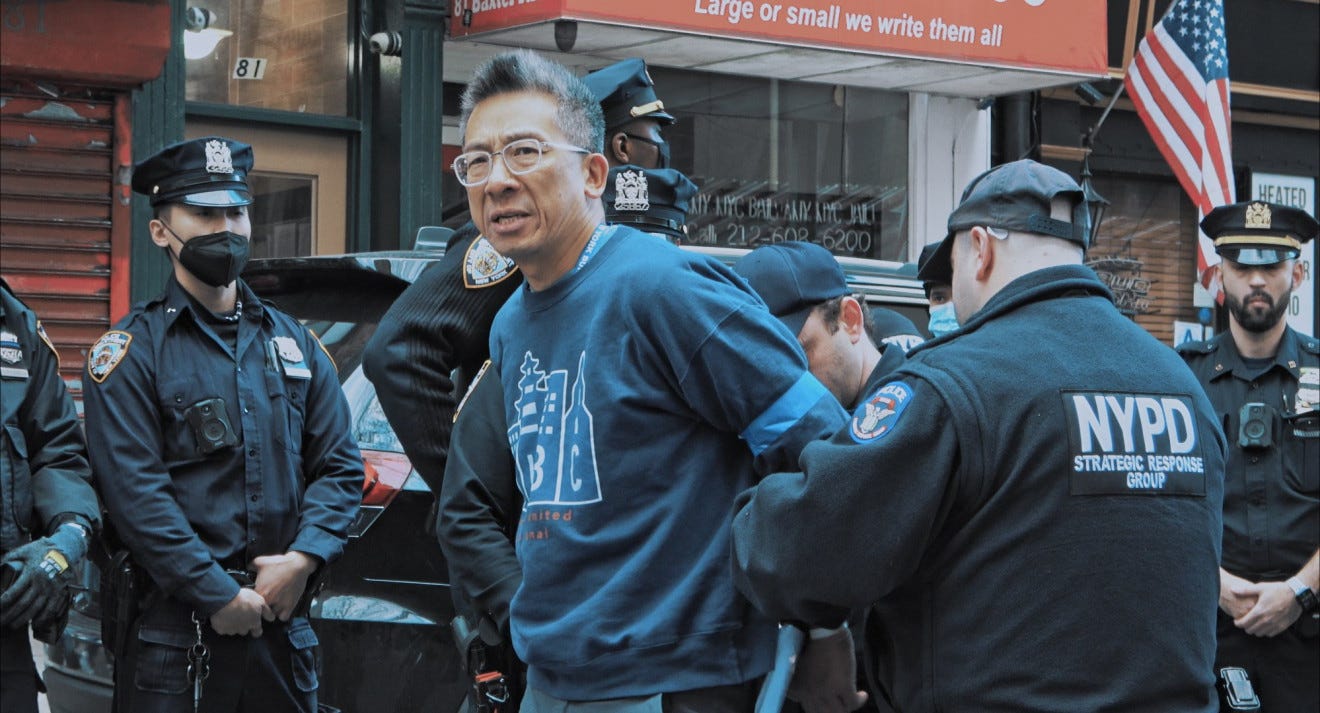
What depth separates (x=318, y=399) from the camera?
5.10 meters

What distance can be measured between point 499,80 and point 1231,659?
11.8 feet

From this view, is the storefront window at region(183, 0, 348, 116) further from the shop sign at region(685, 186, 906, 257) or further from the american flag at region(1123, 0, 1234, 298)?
the american flag at region(1123, 0, 1234, 298)

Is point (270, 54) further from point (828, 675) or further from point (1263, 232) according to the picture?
point (828, 675)

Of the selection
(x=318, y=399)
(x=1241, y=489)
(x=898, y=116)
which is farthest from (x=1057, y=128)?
(x=318, y=399)

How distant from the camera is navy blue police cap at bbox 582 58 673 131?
4414mm

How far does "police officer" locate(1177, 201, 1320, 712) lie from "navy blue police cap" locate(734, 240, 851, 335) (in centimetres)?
233

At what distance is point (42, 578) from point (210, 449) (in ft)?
1.99

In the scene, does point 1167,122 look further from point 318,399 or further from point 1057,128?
point 318,399

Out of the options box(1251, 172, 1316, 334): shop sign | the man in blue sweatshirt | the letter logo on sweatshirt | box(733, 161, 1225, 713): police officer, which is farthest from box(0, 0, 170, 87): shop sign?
box(1251, 172, 1316, 334): shop sign

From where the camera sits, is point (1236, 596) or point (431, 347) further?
point (1236, 596)

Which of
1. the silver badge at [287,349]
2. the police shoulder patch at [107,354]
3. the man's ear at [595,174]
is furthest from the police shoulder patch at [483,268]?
the police shoulder patch at [107,354]

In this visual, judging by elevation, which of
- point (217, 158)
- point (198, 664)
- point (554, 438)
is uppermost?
point (217, 158)

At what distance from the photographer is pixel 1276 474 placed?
5742 mm

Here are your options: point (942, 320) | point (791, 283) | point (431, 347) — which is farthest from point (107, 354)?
point (942, 320)
